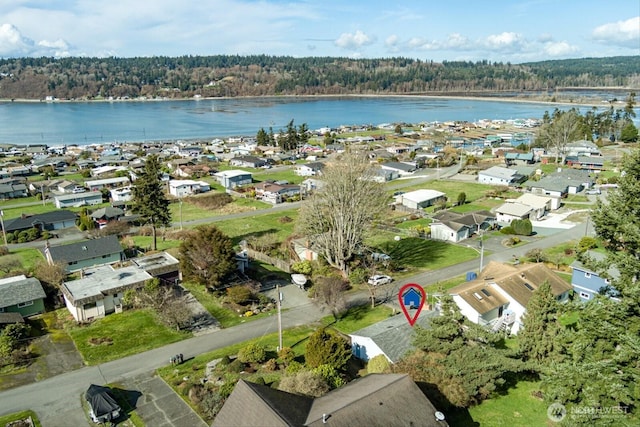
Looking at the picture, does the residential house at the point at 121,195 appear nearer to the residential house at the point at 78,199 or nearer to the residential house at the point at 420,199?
the residential house at the point at 78,199

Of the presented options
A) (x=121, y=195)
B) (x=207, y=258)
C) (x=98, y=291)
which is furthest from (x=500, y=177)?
(x=98, y=291)

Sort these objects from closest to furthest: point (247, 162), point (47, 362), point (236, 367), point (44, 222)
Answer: point (236, 367)
point (47, 362)
point (44, 222)
point (247, 162)

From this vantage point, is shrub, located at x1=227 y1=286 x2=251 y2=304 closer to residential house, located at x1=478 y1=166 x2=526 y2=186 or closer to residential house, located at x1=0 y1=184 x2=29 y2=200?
residential house, located at x1=478 y1=166 x2=526 y2=186

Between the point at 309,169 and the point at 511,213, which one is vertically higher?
the point at 309,169

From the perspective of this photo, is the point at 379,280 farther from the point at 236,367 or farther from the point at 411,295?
the point at 236,367

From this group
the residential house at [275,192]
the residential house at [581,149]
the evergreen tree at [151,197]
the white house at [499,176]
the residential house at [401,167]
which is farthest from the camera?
the residential house at [581,149]

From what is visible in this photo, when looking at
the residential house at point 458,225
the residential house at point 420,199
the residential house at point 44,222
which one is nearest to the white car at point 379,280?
the residential house at point 458,225
